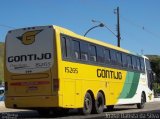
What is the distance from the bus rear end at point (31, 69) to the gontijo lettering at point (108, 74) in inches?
168

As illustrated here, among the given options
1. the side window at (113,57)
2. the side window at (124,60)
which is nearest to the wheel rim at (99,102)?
the side window at (113,57)

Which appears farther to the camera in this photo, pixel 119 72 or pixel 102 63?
pixel 119 72

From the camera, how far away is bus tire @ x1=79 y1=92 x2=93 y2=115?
67.9 feet

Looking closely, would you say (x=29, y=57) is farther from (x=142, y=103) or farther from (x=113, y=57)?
(x=142, y=103)

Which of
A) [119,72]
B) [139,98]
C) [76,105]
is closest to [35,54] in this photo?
[76,105]

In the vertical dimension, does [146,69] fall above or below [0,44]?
below

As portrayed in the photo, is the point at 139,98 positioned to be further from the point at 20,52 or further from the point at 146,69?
the point at 20,52

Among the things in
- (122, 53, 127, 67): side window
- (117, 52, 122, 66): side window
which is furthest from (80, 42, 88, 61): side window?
(122, 53, 127, 67): side window

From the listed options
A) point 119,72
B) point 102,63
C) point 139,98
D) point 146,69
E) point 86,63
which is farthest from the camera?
point 146,69

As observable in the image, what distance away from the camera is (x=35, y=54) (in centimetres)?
1923

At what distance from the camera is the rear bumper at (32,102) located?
728 inches

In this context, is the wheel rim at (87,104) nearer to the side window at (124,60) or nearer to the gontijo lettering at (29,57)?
the gontijo lettering at (29,57)

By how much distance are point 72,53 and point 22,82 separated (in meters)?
2.44

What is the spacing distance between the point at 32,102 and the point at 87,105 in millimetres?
3082
